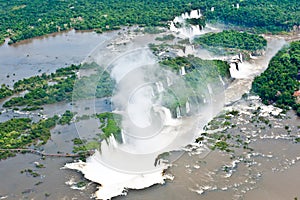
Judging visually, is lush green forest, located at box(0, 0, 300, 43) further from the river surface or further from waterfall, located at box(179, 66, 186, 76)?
the river surface

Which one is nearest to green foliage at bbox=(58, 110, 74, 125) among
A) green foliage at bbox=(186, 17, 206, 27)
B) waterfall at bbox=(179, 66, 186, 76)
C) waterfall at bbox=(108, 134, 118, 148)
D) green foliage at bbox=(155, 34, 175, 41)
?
waterfall at bbox=(108, 134, 118, 148)

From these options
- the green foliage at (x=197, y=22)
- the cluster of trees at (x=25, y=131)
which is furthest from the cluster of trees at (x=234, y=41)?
the cluster of trees at (x=25, y=131)

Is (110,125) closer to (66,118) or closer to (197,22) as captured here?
(66,118)

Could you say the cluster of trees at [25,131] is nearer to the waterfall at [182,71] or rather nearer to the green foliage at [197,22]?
the waterfall at [182,71]

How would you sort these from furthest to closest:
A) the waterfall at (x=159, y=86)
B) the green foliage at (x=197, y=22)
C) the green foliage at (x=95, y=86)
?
the green foliage at (x=197, y=22)
the green foliage at (x=95, y=86)
the waterfall at (x=159, y=86)

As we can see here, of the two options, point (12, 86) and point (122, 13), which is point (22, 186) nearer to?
point (12, 86)

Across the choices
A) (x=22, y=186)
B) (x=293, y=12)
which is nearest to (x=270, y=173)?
(x=22, y=186)
